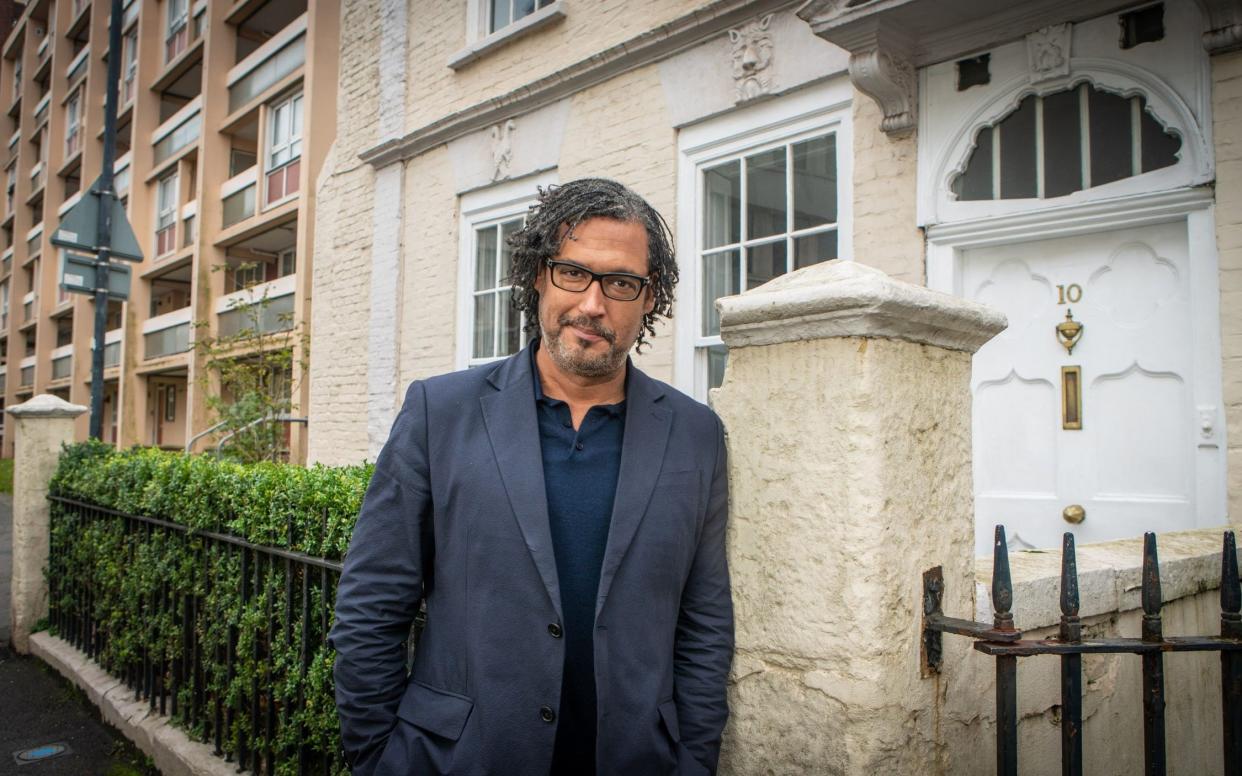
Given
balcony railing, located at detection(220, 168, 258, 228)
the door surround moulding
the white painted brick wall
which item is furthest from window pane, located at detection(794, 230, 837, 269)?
balcony railing, located at detection(220, 168, 258, 228)

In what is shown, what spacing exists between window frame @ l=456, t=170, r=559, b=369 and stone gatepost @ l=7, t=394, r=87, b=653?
320cm

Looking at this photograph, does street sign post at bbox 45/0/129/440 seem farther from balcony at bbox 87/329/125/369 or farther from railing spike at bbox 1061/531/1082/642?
balcony at bbox 87/329/125/369

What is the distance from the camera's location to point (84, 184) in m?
23.8

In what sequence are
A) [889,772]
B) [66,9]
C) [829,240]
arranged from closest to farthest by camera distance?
1. [889,772]
2. [829,240]
3. [66,9]

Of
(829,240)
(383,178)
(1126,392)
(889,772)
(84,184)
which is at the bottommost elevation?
(889,772)

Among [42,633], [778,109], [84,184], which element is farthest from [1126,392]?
[84,184]

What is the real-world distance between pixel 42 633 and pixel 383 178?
17.3 feet

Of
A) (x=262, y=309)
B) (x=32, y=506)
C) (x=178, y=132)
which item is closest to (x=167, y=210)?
(x=178, y=132)

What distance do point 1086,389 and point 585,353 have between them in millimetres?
3410

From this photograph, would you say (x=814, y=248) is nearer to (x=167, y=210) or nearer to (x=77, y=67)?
(x=167, y=210)

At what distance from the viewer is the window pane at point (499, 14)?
757cm

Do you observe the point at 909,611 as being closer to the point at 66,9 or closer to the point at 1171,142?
the point at 1171,142

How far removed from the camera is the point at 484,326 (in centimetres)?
759

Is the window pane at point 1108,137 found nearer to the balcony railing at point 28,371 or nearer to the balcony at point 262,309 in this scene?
the balcony at point 262,309
